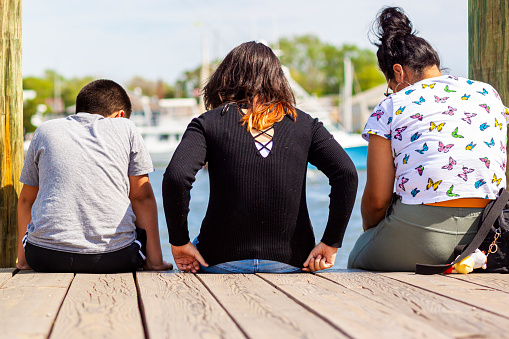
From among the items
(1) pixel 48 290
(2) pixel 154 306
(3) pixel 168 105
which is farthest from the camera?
(3) pixel 168 105

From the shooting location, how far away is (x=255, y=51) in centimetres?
259

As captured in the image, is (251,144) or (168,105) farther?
(168,105)

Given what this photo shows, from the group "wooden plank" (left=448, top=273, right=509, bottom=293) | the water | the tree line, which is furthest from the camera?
the tree line

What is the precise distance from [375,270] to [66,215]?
1279mm

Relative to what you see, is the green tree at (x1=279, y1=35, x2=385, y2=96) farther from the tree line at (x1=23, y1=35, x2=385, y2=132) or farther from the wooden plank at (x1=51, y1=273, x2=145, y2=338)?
the wooden plank at (x1=51, y1=273, x2=145, y2=338)

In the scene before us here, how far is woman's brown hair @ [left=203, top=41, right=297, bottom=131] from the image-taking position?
2539mm

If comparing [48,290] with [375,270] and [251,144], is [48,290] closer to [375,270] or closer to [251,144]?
[251,144]

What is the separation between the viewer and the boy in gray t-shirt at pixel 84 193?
2.49m

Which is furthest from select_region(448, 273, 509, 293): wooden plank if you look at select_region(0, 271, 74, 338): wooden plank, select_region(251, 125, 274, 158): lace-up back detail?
select_region(0, 271, 74, 338): wooden plank

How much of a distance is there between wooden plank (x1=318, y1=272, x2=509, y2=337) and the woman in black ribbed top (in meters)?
0.22

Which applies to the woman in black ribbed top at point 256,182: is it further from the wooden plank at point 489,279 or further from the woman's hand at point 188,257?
the wooden plank at point 489,279

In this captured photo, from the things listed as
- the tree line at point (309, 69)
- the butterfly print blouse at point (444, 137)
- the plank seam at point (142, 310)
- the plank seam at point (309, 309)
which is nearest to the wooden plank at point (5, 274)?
the plank seam at point (142, 310)

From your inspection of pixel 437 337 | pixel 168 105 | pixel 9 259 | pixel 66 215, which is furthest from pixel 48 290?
pixel 168 105

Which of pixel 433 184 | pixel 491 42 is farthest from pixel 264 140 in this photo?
pixel 491 42
